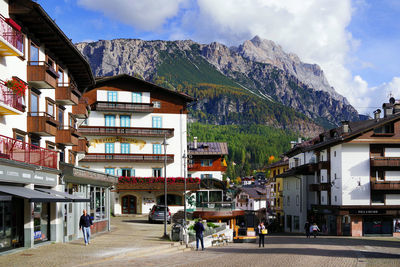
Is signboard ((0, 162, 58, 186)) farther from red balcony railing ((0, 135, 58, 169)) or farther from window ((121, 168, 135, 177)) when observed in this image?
window ((121, 168, 135, 177))

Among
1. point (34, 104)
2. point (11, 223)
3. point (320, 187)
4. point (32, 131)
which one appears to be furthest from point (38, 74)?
point (320, 187)

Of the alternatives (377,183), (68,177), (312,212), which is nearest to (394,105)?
(377,183)

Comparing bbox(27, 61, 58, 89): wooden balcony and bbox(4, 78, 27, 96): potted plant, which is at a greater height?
bbox(27, 61, 58, 89): wooden balcony

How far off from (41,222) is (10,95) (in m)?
7.69

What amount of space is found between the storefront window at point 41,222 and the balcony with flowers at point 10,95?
5548mm

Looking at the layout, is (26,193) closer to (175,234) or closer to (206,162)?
(175,234)

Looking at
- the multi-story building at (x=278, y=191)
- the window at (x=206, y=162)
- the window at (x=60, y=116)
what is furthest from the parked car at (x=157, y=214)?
the multi-story building at (x=278, y=191)

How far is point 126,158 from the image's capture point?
210 feet

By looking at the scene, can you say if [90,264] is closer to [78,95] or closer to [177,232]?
[177,232]

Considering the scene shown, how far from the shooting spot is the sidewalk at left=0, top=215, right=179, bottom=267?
21719mm

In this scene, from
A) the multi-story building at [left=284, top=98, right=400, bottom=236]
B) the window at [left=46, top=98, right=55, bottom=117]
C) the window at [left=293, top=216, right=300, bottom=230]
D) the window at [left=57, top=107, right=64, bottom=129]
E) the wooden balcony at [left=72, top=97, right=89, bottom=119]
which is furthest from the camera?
the window at [left=293, top=216, right=300, bottom=230]

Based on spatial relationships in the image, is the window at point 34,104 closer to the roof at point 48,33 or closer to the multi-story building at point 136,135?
the roof at point 48,33

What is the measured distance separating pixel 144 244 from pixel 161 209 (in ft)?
69.0

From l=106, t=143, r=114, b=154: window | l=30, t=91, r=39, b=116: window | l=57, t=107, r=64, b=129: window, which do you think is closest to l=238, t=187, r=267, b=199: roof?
l=106, t=143, r=114, b=154: window
